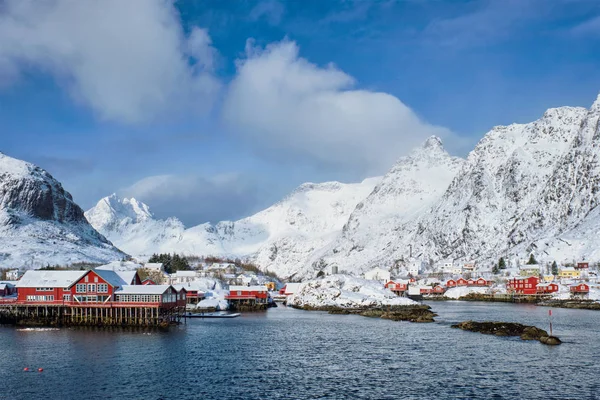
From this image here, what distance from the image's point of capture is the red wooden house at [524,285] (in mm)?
191125

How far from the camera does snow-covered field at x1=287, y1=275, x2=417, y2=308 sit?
5901 inches

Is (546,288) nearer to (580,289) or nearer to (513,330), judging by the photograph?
(580,289)

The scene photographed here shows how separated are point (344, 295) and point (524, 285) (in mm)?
72665

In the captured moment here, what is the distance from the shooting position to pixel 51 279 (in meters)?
109

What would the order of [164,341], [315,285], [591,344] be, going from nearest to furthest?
1. [591,344]
2. [164,341]
3. [315,285]

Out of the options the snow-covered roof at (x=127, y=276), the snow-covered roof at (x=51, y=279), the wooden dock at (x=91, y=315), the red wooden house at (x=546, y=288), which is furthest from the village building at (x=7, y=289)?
the red wooden house at (x=546, y=288)

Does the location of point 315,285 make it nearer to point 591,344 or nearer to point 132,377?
point 591,344

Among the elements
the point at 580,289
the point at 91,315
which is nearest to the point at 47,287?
the point at 91,315

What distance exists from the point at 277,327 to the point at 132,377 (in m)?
48.0

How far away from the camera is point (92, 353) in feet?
226

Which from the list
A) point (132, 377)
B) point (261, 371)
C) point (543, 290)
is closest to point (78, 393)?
point (132, 377)

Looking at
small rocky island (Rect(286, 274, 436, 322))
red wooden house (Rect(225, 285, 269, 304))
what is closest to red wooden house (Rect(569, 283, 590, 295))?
small rocky island (Rect(286, 274, 436, 322))

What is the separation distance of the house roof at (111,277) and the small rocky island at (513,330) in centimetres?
5767

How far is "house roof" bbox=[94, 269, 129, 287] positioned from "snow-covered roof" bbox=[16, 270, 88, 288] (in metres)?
3.98
